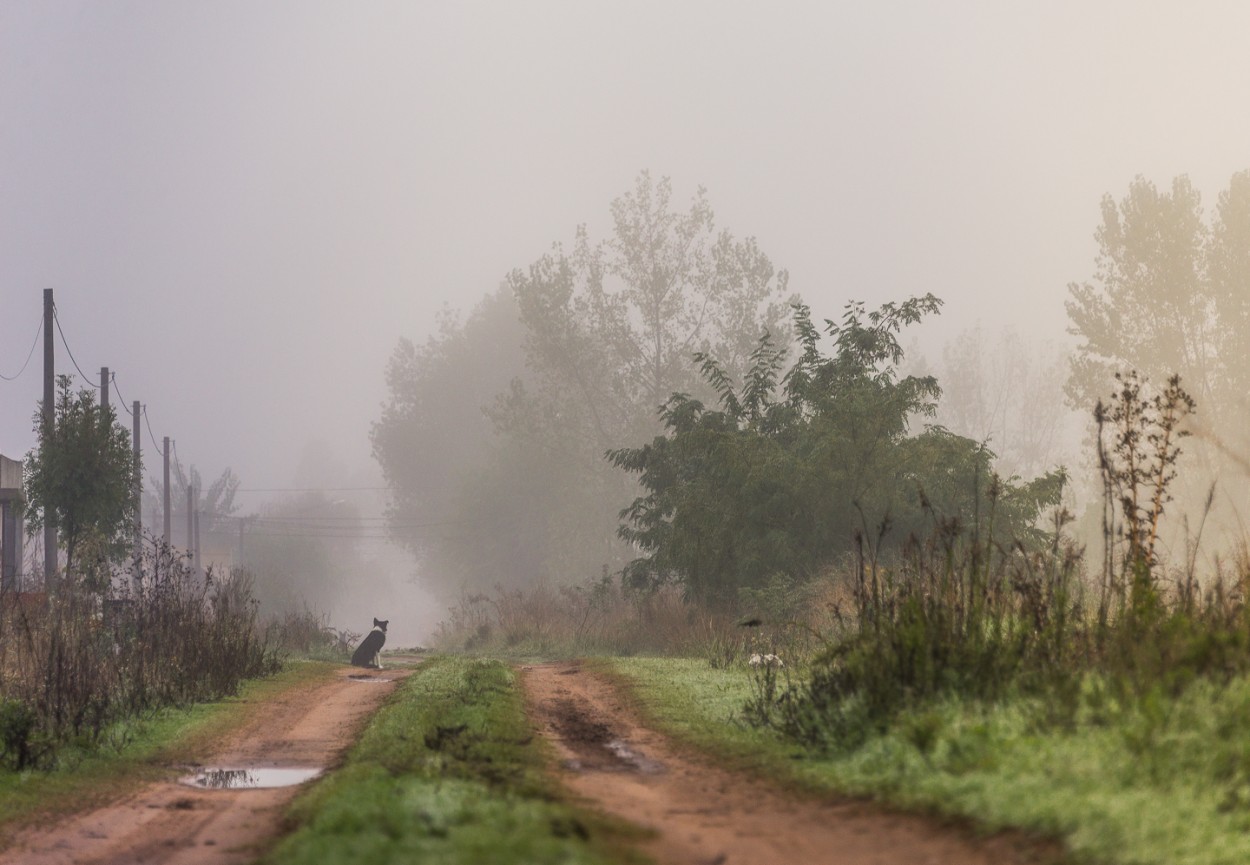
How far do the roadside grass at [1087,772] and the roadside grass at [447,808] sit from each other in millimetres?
1981

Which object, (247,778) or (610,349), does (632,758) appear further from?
(610,349)

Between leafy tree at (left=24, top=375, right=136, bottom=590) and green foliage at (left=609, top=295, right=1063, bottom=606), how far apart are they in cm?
1359

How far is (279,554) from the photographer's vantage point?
9844 centimetres

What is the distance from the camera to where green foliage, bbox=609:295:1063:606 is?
30531 mm

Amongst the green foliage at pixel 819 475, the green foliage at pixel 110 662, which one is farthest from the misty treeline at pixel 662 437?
the green foliage at pixel 110 662

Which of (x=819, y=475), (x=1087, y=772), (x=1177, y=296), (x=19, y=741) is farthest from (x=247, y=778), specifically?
(x=1177, y=296)

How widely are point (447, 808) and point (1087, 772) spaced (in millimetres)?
3678

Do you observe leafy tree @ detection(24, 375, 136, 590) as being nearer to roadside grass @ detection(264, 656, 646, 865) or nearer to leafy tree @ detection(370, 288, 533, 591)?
roadside grass @ detection(264, 656, 646, 865)

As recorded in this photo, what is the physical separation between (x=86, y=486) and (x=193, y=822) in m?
24.4

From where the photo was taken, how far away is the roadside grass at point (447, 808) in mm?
6656

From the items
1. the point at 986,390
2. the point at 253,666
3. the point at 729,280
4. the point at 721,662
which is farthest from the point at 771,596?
the point at 986,390

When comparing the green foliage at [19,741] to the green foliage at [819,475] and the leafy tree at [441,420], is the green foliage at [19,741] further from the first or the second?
the leafy tree at [441,420]

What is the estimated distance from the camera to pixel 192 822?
10.2 metres

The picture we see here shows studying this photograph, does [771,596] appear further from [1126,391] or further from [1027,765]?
[1027,765]
